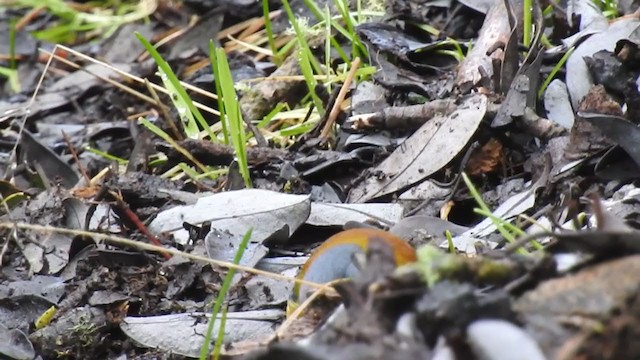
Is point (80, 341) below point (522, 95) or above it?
below

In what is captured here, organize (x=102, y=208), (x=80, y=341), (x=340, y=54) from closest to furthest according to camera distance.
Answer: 1. (x=80, y=341)
2. (x=102, y=208)
3. (x=340, y=54)

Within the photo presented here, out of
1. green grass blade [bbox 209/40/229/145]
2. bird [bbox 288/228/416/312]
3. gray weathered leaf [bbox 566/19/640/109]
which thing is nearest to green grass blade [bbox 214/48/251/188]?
green grass blade [bbox 209/40/229/145]

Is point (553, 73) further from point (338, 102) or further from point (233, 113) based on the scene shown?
point (233, 113)

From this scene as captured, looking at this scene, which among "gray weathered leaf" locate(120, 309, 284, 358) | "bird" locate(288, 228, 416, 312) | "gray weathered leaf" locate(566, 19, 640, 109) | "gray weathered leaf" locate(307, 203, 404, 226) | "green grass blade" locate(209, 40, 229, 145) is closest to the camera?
"bird" locate(288, 228, 416, 312)

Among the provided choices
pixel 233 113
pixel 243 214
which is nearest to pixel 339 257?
pixel 243 214

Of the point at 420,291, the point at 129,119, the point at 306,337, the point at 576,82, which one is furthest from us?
the point at 129,119

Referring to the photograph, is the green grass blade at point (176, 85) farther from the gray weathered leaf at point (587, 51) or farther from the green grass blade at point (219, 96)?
the gray weathered leaf at point (587, 51)

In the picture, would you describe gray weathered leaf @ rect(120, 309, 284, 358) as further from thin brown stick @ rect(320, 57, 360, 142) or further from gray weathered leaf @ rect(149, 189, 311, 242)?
thin brown stick @ rect(320, 57, 360, 142)

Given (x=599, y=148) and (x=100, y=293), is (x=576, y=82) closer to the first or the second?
(x=599, y=148)

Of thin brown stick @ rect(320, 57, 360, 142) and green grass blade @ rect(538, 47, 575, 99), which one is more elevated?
green grass blade @ rect(538, 47, 575, 99)

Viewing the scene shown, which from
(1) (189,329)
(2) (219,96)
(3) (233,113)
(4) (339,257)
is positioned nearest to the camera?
(4) (339,257)

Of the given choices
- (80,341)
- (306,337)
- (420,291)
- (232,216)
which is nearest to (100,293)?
(80,341)
